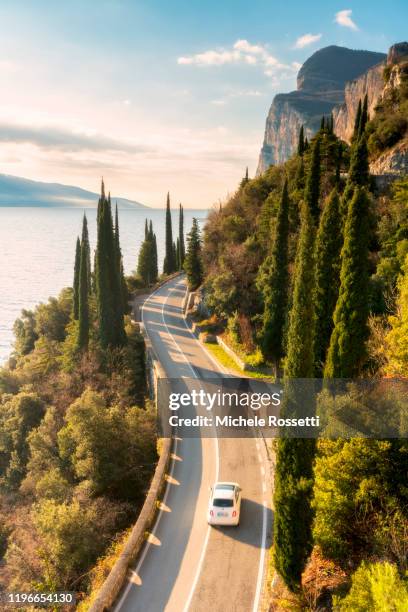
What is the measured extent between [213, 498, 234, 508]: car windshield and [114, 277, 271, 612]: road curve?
95 centimetres

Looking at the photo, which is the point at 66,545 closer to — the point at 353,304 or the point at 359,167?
the point at 353,304

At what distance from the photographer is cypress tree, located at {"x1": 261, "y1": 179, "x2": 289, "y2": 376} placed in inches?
1151

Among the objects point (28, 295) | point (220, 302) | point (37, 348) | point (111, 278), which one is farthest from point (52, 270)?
point (220, 302)

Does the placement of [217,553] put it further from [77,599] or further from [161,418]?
[161,418]

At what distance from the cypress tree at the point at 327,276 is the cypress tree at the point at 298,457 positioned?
32.2ft

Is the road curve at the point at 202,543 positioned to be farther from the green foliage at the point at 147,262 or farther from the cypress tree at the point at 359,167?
the green foliage at the point at 147,262

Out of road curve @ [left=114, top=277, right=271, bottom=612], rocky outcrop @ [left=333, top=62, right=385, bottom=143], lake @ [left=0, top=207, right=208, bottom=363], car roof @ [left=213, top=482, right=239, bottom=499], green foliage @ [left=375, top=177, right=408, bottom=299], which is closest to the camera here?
road curve @ [left=114, top=277, right=271, bottom=612]

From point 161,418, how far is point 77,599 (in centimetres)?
1145

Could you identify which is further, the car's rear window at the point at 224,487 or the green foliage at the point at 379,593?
the car's rear window at the point at 224,487

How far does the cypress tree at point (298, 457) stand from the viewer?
44.9 feet

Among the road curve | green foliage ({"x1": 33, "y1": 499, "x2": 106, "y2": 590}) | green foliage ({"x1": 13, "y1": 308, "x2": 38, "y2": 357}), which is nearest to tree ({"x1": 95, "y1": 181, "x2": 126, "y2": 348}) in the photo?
the road curve

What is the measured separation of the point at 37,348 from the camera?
49.9m

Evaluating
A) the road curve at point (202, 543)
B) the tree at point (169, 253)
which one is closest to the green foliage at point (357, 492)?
the road curve at point (202, 543)

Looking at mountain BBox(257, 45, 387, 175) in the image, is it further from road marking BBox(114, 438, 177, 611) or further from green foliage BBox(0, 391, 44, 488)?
road marking BBox(114, 438, 177, 611)
